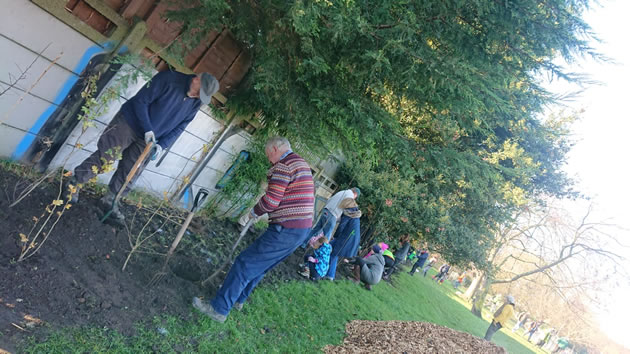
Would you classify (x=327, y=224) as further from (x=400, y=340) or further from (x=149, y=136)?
(x=149, y=136)

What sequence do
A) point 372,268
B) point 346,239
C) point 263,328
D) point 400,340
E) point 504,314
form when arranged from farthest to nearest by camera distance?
point 504,314, point 372,268, point 346,239, point 400,340, point 263,328

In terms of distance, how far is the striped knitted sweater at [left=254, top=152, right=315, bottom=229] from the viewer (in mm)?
3088

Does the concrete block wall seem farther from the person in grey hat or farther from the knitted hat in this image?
the knitted hat

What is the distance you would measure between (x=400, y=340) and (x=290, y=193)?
11.9 ft

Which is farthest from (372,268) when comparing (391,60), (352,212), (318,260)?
(391,60)

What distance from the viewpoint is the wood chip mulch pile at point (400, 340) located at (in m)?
4.75

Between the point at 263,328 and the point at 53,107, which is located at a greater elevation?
the point at 53,107

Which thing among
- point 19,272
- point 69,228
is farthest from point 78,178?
point 19,272

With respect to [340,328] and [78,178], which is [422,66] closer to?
[78,178]

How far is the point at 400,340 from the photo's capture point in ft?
18.1

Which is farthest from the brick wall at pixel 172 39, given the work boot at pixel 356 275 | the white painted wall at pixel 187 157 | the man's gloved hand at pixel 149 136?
the work boot at pixel 356 275

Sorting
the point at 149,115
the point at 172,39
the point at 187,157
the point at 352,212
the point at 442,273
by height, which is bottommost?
the point at 187,157

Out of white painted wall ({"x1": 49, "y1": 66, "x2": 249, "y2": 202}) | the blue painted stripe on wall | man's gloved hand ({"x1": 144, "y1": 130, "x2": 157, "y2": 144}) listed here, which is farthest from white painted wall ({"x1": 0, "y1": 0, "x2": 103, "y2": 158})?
man's gloved hand ({"x1": 144, "y1": 130, "x2": 157, "y2": 144})

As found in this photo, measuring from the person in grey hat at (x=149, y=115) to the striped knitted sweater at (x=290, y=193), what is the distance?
1.08 metres
